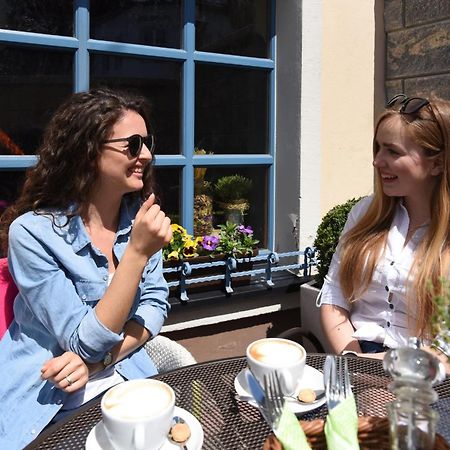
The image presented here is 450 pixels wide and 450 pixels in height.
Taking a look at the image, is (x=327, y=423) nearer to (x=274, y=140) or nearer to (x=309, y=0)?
(x=274, y=140)

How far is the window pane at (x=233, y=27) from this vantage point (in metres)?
3.06

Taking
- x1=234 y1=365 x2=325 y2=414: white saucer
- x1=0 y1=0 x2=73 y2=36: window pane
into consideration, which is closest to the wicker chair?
x1=234 y1=365 x2=325 y2=414: white saucer

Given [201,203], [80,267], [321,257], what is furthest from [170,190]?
[80,267]

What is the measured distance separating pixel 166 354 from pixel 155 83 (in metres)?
1.66

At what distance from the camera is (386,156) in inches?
79.7

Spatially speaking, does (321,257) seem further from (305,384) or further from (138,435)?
(138,435)

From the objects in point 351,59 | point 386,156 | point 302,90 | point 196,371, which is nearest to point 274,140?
point 302,90

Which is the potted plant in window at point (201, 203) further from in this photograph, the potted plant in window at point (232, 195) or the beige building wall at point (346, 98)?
the beige building wall at point (346, 98)

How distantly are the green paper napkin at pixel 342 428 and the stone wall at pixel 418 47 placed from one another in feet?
9.31

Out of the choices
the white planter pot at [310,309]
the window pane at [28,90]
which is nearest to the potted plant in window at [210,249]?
the white planter pot at [310,309]

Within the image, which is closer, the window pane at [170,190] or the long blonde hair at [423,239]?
the long blonde hair at [423,239]

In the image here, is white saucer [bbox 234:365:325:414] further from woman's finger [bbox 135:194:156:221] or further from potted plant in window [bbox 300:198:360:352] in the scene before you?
potted plant in window [bbox 300:198:360:352]

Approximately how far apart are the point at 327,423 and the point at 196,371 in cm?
69

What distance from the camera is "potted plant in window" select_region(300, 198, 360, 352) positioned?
2998mm
